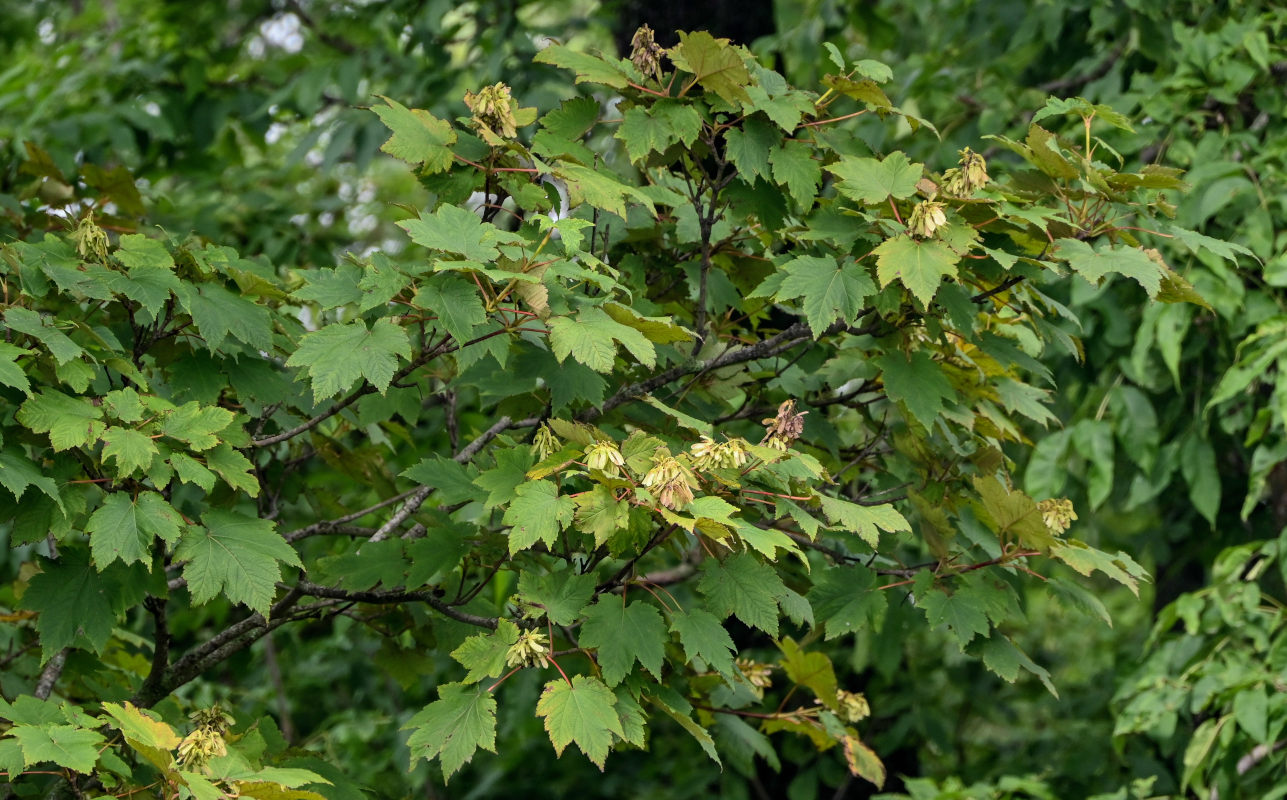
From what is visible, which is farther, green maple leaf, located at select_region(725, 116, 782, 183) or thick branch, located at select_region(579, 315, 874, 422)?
thick branch, located at select_region(579, 315, 874, 422)

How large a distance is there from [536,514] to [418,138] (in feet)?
2.27

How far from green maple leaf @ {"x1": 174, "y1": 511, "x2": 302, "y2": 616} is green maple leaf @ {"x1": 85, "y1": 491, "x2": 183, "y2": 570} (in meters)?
0.07

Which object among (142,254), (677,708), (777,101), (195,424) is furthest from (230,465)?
(777,101)

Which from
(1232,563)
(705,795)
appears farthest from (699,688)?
(705,795)

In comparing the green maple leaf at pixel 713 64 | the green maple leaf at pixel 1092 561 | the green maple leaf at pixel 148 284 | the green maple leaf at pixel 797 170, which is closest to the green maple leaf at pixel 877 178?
the green maple leaf at pixel 797 170

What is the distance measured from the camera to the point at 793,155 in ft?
7.34

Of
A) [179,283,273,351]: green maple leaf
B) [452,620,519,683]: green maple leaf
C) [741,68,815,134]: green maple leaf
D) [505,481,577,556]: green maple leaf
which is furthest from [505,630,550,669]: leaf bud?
[741,68,815,134]: green maple leaf

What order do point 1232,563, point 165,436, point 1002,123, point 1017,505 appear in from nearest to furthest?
point 165,436
point 1017,505
point 1232,563
point 1002,123

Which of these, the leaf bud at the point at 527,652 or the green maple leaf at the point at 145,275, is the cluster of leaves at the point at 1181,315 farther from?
the green maple leaf at the point at 145,275

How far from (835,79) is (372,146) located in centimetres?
268

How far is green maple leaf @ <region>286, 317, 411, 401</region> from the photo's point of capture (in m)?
1.97

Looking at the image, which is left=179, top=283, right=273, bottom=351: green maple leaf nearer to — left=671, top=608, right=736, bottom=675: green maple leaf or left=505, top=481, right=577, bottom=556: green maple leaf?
left=505, top=481, right=577, bottom=556: green maple leaf

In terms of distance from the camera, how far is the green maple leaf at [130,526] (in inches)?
76.0

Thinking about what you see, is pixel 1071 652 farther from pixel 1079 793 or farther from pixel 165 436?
pixel 165 436
